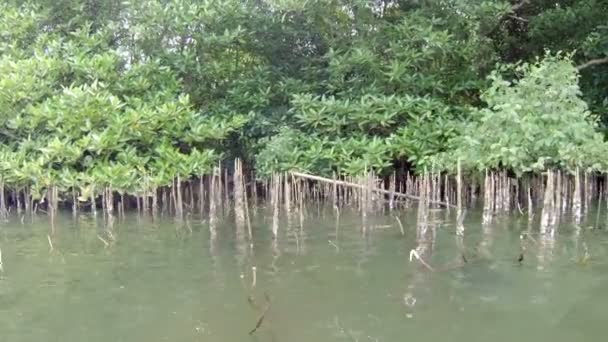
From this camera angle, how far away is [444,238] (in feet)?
20.7

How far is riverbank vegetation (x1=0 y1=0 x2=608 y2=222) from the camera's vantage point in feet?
26.4

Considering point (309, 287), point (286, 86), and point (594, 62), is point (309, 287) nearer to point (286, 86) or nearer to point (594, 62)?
point (286, 86)

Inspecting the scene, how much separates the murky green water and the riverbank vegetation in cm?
161

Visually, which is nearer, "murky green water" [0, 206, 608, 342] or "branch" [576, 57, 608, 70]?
"murky green water" [0, 206, 608, 342]

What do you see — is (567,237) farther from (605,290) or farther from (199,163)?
(199,163)

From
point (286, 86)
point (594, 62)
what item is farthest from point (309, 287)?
point (594, 62)

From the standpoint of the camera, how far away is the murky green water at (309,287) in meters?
3.73

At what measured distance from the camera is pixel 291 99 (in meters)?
10.5

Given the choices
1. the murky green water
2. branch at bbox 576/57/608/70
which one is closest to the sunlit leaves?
the murky green water

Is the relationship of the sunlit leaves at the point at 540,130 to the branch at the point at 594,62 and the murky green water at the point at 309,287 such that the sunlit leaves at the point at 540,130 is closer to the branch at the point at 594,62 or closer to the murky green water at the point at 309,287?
the murky green water at the point at 309,287

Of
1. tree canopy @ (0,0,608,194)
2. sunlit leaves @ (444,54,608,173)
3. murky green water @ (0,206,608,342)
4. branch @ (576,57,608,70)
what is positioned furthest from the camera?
branch @ (576,57,608,70)

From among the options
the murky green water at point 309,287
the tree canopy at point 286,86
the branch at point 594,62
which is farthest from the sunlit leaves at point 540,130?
the branch at point 594,62

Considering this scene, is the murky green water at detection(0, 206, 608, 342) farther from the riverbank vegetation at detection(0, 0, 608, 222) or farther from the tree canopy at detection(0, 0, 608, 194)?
the tree canopy at detection(0, 0, 608, 194)

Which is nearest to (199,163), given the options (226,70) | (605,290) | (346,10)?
(226,70)
